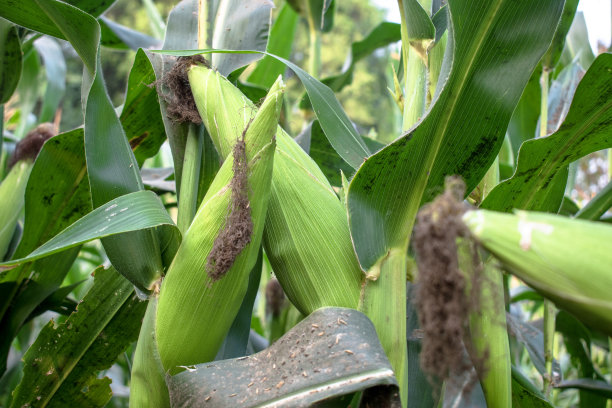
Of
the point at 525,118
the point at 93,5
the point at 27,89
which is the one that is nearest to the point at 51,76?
the point at 27,89

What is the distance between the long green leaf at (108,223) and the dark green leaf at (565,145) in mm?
381

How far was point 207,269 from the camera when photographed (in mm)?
549

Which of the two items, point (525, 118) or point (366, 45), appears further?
point (366, 45)

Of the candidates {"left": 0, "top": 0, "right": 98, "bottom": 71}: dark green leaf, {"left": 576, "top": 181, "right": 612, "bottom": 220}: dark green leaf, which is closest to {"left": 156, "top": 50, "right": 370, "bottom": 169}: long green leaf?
{"left": 0, "top": 0, "right": 98, "bottom": 71}: dark green leaf

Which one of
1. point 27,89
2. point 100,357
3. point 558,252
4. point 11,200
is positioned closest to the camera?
point 558,252

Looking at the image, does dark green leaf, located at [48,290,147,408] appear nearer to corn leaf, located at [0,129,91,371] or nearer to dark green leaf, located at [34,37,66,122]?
corn leaf, located at [0,129,91,371]

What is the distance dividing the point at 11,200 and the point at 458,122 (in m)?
0.76

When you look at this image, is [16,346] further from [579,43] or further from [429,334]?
[579,43]

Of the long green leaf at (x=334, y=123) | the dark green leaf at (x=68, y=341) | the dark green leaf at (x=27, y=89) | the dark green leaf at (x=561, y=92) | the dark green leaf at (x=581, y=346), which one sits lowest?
the dark green leaf at (x=581, y=346)

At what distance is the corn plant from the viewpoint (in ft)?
1.25

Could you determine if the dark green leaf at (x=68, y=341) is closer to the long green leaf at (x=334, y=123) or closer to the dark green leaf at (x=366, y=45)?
the long green leaf at (x=334, y=123)

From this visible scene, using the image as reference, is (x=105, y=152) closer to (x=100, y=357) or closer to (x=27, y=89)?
(x=100, y=357)

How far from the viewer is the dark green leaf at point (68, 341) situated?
2.51ft

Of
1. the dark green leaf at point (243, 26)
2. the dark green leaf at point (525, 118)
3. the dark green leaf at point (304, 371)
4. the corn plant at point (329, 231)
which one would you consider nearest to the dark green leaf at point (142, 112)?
the corn plant at point (329, 231)
